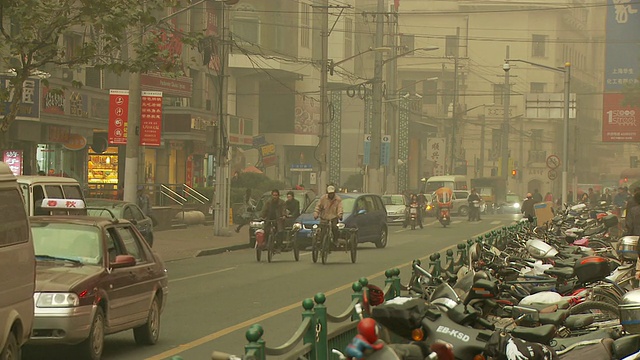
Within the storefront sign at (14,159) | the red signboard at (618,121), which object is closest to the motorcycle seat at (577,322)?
the storefront sign at (14,159)

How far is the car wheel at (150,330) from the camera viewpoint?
1407 cm

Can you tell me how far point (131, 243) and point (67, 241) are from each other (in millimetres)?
1116

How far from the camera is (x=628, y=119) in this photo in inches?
2569

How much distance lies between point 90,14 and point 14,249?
36.3 feet

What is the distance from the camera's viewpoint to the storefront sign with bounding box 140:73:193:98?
112ft

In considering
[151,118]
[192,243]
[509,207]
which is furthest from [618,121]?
[151,118]

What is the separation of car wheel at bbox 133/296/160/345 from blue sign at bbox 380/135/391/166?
47.1 meters

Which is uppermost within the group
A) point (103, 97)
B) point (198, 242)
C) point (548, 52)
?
point (548, 52)

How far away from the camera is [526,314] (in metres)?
8.68

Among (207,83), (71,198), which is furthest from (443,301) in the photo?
(207,83)

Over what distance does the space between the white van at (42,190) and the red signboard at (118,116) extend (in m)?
10.7

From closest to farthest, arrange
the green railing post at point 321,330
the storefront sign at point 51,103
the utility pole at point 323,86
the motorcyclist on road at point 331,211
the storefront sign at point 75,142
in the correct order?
the green railing post at point 321,330 < the motorcyclist on road at point 331,211 < the storefront sign at point 51,103 < the storefront sign at point 75,142 < the utility pole at point 323,86

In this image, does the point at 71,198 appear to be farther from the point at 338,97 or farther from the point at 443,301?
the point at 338,97

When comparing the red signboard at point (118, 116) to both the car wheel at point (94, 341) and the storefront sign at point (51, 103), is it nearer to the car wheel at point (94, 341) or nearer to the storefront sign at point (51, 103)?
the storefront sign at point (51, 103)
